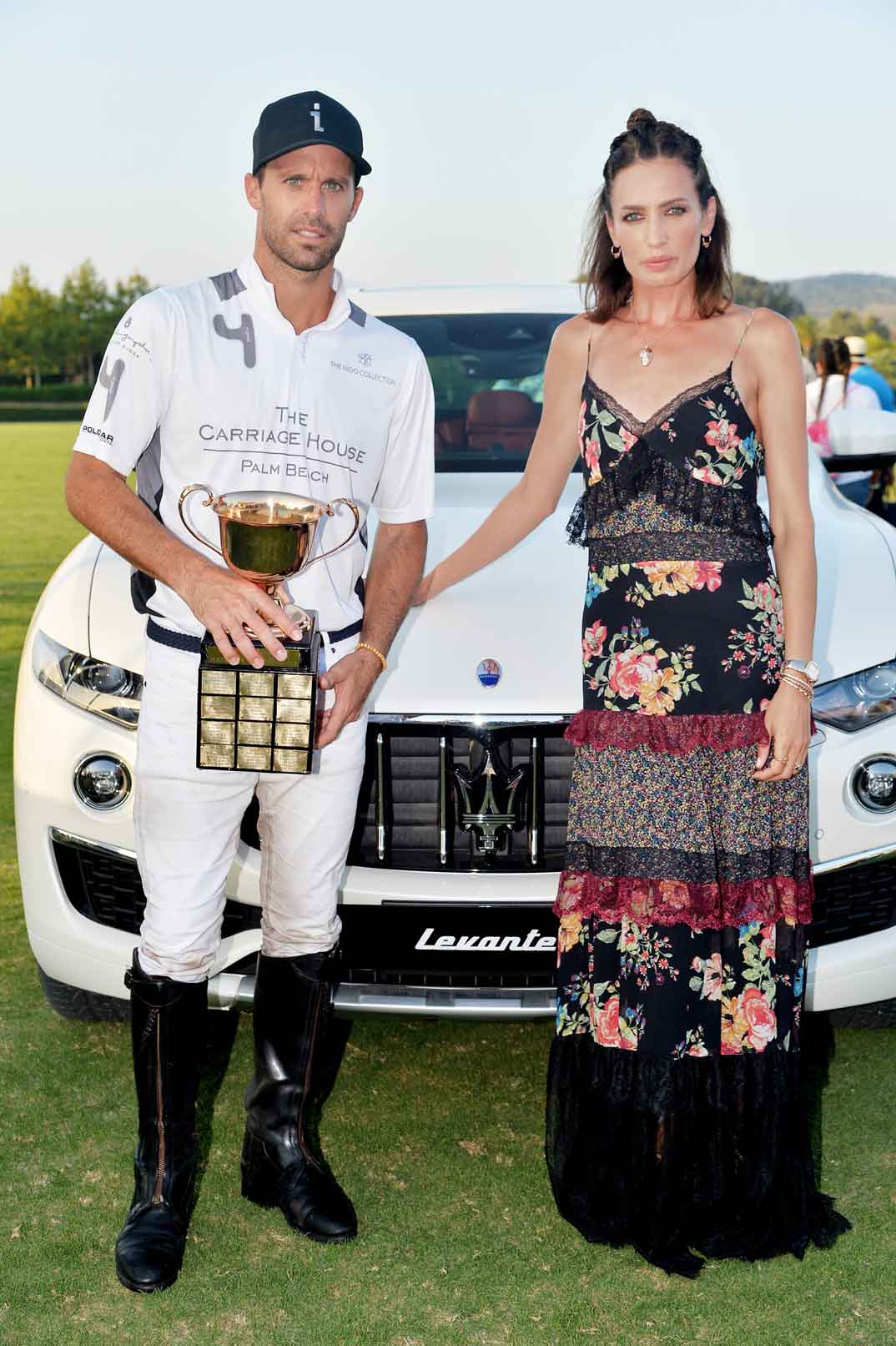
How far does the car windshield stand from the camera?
4.46 meters

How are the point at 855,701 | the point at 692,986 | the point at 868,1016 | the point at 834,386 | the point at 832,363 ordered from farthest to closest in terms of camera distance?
the point at 832,363 < the point at 834,386 < the point at 868,1016 < the point at 855,701 < the point at 692,986

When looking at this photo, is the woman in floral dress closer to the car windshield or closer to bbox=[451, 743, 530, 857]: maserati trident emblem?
bbox=[451, 743, 530, 857]: maserati trident emblem

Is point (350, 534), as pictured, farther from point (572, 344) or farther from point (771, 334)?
point (771, 334)

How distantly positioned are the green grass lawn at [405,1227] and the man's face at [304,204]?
180 cm

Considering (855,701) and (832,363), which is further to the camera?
(832,363)

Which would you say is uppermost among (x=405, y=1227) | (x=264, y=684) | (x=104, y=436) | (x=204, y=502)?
(x=104, y=436)

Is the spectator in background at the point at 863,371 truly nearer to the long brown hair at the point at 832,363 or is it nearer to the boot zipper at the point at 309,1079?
the long brown hair at the point at 832,363

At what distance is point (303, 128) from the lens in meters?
2.71

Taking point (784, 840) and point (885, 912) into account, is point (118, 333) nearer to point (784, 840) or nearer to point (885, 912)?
point (784, 840)

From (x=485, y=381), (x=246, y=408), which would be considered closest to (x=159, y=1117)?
(x=246, y=408)

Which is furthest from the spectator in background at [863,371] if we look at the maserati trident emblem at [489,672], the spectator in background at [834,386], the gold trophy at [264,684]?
the gold trophy at [264,684]

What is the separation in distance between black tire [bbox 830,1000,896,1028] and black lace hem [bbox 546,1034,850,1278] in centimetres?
76

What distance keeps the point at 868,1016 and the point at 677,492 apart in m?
1.56

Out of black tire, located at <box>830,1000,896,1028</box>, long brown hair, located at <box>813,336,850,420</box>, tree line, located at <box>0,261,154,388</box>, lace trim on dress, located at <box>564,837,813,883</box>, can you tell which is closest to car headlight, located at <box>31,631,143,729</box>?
lace trim on dress, located at <box>564,837,813,883</box>
